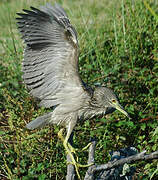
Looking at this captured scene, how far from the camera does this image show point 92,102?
9.11 feet

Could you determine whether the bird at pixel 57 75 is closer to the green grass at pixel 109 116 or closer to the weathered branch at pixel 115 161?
the weathered branch at pixel 115 161

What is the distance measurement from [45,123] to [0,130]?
740mm

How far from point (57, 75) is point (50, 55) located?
185 mm

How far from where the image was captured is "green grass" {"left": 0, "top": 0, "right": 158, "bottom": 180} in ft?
9.48

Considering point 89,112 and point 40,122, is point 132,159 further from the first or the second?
point 40,122

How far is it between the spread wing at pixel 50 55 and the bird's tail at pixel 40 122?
0.39 ft

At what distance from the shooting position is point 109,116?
11.5 ft

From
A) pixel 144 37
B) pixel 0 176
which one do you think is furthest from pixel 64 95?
pixel 144 37

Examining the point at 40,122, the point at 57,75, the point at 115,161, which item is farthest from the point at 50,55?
the point at 115,161

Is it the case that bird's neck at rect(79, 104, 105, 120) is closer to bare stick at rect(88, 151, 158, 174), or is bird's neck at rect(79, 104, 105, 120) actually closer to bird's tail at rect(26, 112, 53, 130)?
bird's tail at rect(26, 112, 53, 130)

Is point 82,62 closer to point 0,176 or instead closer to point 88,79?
point 88,79

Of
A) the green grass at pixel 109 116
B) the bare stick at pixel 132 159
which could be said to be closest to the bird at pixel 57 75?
the green grass at pixel 109 116

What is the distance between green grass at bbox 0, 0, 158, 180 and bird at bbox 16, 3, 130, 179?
320mm

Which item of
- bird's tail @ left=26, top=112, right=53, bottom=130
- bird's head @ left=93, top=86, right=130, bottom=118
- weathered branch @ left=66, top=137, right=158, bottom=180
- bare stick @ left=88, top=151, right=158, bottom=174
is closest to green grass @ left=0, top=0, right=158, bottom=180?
bird's tail @ left=26, top=112, right=53, bottom=130
